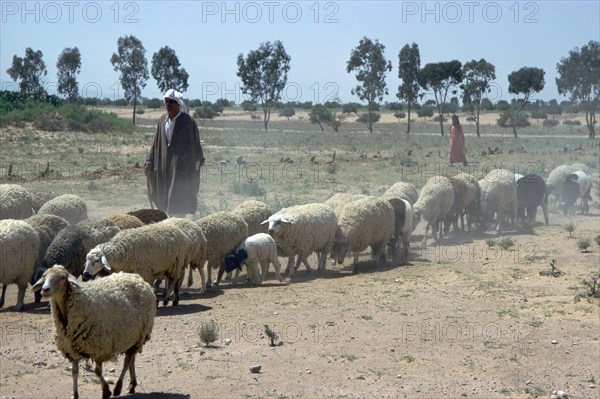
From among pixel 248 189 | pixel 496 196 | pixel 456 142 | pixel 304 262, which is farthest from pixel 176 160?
pixel 456 142

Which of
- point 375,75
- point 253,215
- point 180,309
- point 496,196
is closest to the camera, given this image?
point 180,309

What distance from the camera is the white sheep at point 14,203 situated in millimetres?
14828

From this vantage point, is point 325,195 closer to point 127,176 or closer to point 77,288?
point 127,176

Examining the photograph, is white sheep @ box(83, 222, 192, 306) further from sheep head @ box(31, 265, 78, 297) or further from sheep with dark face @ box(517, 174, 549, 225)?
sheep with dark face @ box(517, 174, 549, 225)

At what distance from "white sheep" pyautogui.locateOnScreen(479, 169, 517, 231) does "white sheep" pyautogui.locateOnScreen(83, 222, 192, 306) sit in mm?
9782

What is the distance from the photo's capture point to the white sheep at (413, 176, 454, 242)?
58.6 ft

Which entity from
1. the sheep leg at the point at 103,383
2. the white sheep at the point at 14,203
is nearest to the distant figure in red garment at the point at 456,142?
the white sheep at the point at 14,203

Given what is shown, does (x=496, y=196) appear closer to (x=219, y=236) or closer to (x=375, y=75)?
(x=219, y=236)

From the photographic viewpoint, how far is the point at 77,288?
7.44 m

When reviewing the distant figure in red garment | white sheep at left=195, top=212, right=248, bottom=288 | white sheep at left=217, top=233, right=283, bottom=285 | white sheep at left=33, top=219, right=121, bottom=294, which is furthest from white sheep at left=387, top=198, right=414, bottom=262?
the distant figure in red garment

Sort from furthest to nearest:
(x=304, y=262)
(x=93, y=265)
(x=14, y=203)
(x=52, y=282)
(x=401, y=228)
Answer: (x=401, y=228) < (x=14, y=203) < (x=304, y=262) < (x=93, y=265) < (x=52, y=282)

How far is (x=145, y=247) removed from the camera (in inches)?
437

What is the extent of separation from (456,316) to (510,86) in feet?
197

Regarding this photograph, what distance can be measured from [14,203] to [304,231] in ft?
16.8
